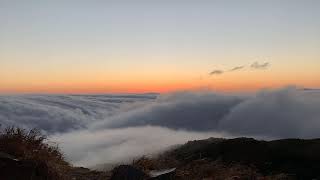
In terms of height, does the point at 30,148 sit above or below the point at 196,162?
above

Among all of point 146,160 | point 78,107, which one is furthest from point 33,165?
point 78,107

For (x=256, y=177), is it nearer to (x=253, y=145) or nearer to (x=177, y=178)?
(x=177, y=178)

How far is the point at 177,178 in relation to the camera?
13.1m

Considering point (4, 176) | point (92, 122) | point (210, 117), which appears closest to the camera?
point (4, 176)

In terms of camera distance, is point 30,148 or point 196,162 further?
point 196,162

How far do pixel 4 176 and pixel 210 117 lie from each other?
553 feet

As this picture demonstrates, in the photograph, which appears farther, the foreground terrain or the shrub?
the shrub

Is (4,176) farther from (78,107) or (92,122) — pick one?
(78,107)

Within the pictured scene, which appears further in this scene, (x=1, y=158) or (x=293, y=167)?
(x=293, y=167)

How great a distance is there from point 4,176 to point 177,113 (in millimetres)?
173397

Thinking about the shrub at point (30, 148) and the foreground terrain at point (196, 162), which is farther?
the shrub at point (30, 148)

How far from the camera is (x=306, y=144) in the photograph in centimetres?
1652

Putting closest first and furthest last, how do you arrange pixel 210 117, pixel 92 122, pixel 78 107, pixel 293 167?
pixel 293 167 < pixel 92 122 < pixel 78 107 < pixel 210 117

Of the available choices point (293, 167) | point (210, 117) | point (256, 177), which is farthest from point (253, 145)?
point (210, 117)
